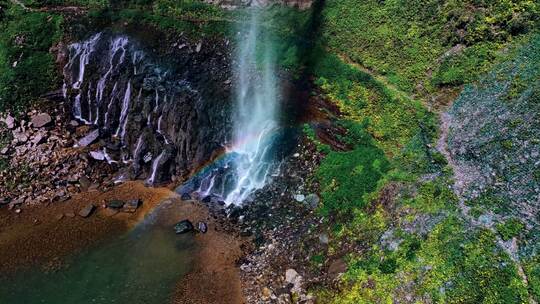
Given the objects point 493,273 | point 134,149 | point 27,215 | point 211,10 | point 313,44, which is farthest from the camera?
point 211,10

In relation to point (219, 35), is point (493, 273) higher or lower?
lower

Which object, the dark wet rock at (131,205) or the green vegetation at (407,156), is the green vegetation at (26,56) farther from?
the green vegetation at (407,156)

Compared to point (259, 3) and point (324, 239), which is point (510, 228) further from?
point (259, 3)

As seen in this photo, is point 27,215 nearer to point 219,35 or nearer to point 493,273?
point 219,35

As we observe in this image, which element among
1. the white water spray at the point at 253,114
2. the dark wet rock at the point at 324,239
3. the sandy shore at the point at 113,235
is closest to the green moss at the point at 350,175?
the dark wet rock at the point at 324,239

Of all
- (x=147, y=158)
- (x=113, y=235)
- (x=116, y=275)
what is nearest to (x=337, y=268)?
(x=116, y=275)

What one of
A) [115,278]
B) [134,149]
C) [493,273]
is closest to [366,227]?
[493,273]
